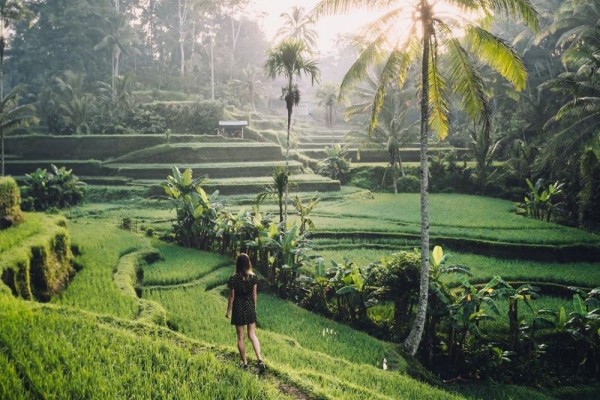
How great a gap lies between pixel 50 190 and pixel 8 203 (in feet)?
28.5

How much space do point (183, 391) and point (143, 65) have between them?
4342 centimetres

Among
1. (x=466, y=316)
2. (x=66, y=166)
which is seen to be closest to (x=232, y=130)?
(x=66, y=166)

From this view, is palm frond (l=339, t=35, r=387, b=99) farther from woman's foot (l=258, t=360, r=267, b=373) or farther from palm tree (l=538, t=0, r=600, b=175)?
palm tree (l=538, t=0, r=600, b=175)

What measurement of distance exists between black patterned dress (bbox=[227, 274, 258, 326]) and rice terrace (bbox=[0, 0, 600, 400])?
0.06 feet

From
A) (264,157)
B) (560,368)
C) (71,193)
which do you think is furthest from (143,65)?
(560,368)

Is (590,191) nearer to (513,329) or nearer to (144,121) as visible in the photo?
(513,329)

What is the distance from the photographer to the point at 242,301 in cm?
433

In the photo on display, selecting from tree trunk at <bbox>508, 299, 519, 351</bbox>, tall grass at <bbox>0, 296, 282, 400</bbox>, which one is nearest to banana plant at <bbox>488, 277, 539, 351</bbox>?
tree trunk at <bbox>508, 299, 519, 351</bbox>

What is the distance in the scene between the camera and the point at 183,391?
133 inches

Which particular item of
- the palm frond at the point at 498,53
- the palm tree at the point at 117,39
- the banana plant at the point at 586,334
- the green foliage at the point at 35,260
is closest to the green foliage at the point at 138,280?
the green foliage at the point at 35,260

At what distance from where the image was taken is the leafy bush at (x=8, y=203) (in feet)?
23.4

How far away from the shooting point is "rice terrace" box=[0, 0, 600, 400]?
4184mm

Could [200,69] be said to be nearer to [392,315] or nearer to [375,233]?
[375,233]

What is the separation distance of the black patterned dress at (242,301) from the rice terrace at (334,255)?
2 centimetres
